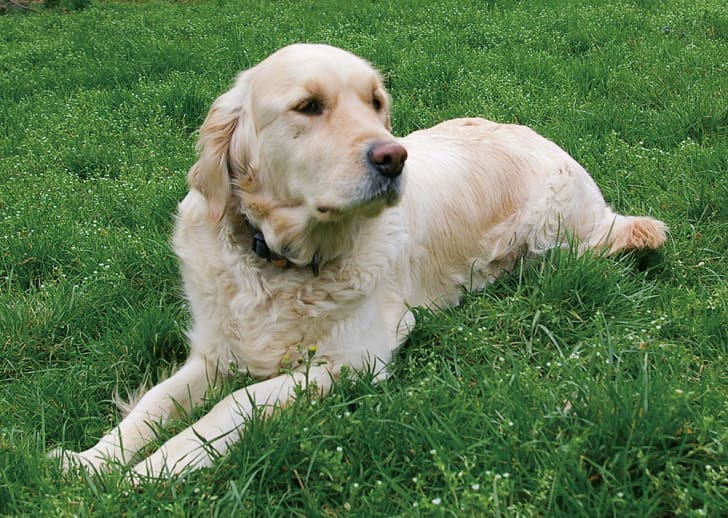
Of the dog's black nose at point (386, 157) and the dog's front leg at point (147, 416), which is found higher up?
the dog's black nose at point (386, 157)

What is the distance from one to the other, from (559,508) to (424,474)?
0.35 m

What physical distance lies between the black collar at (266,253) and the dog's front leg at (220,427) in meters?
0.41

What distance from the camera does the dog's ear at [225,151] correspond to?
2.65 metres

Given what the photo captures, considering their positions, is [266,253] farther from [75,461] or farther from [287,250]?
[75,461]

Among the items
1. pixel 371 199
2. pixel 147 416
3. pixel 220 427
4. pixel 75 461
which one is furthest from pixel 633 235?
pixel 75 461

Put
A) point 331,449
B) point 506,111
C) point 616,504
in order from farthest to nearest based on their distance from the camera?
point 506,111
point 331,449
point 616,504

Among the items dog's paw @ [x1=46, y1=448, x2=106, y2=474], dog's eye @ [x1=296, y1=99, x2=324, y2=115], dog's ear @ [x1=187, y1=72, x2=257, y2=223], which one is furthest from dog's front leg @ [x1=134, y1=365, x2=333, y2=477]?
dog's eye @ [x1=296, y1=99, x2=324, y2=115]

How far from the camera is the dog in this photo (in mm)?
2363

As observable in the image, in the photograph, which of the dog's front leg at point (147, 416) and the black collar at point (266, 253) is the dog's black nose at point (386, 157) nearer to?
the black collar at point (266, 253)

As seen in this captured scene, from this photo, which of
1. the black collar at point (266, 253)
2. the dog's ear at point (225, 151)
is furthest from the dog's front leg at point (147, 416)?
the dog's ear at point (225, 151)

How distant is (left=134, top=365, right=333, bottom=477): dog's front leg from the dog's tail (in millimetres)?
1551

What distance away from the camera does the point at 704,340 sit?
2611 millimetres

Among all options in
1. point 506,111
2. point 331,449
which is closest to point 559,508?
point 331,449

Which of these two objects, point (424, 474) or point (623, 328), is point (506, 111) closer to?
point (623, 328)
